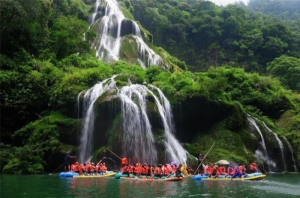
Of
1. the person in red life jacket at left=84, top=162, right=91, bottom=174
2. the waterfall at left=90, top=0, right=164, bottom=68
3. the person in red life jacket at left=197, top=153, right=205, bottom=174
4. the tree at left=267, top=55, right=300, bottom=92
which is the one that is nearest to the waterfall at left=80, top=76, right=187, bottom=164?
the person in red life jacket at left=197, top=153, right=205, bottom=174

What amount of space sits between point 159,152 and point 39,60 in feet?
44.2

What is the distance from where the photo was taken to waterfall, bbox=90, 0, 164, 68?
39.3 m

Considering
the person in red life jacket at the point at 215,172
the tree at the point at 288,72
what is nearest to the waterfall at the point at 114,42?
the tree at the point at 288,72

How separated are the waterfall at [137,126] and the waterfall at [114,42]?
45.6ft

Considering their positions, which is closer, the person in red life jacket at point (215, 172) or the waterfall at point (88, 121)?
the person in red life jacket at point (215, 172)

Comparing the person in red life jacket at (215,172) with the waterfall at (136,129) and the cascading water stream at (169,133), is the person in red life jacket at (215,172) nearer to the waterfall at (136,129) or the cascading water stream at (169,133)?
the cascading water stream at (169,133)

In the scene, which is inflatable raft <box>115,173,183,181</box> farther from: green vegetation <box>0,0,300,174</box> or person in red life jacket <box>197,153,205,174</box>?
person in red life jacket <box>197,153,205,174</box>

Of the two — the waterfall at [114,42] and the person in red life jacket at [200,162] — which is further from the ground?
the waterfall at [114,42]

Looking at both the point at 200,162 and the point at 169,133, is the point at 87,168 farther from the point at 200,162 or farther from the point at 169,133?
the point at 200,162

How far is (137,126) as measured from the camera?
23172mm

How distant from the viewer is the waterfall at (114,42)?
39312mm

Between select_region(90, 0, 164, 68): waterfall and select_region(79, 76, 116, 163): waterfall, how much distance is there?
44.4ft

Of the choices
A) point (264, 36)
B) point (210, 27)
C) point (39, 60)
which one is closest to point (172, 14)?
point (210, 27)

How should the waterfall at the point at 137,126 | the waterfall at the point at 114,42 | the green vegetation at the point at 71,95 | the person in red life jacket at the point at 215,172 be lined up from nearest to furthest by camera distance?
the person in red life jacket at the point at 215,172
the waterfall at the point at 137,126
the green vegetation at the point at 71,95
the waterfall at the point at 114,42
